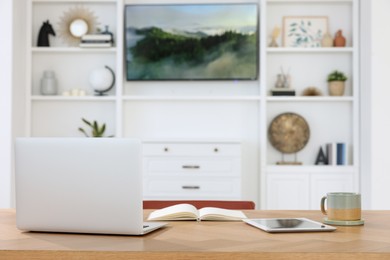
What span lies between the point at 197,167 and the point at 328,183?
46.4 inches

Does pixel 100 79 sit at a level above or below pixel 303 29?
below

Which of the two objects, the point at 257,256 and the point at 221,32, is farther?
the point at 221,32

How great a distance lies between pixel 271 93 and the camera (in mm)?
5852

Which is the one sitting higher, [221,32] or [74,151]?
[221,32]

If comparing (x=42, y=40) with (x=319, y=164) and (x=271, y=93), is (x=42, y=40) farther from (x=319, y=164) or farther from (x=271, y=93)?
(x=319, y=164)

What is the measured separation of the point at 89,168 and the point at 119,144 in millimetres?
121

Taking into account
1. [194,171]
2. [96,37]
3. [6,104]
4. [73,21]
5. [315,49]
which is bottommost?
[194,171]

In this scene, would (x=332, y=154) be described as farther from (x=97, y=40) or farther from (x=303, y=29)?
(x=97, y=40)

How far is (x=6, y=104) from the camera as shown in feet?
17.7

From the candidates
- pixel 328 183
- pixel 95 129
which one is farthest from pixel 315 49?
pixel 95 129

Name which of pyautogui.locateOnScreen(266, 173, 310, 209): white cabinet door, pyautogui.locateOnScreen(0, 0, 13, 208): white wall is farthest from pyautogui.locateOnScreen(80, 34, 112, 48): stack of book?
pyautogui.locateOnScreen(266, 173, 310, 209): white cabinet door

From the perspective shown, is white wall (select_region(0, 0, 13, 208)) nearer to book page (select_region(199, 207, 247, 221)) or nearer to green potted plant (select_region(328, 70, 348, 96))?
green potted plant (select_region(328, 70, 348, 96))

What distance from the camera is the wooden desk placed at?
152 centimetres

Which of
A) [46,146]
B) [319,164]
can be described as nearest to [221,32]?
[319,164]
